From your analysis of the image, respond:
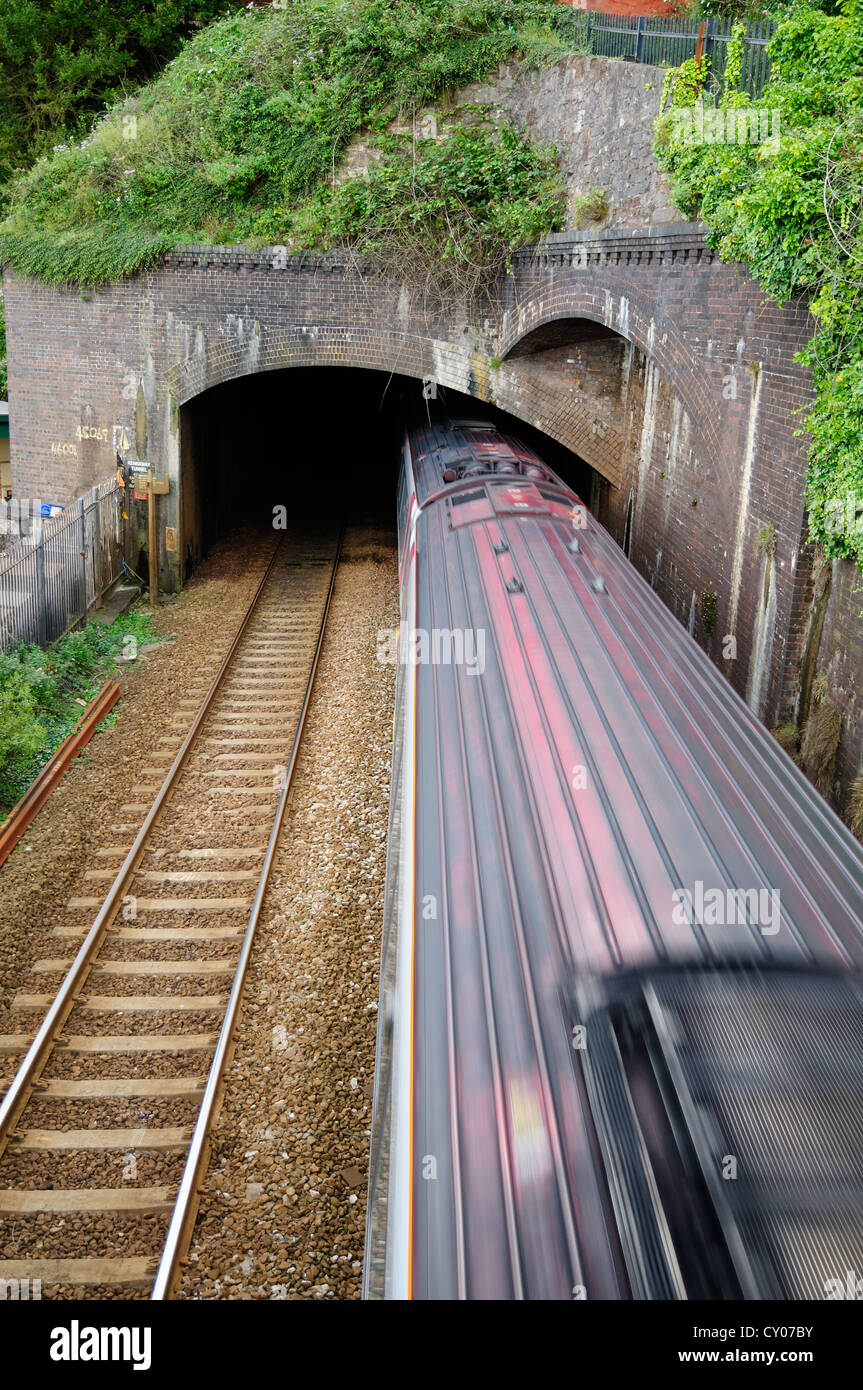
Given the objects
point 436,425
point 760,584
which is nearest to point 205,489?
point 436,425

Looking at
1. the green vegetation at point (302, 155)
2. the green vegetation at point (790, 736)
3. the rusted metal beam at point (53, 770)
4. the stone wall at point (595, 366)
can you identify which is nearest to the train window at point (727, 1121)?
the stone wall at point (595, 366)

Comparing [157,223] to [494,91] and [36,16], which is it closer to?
[494,91]

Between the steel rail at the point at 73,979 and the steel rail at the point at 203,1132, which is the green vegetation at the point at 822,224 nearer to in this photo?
the steel rail at the point at 203,1132

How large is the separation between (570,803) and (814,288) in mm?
4977

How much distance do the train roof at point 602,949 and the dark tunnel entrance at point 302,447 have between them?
32.9ft

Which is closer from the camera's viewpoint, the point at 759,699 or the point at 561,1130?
the point at 561,1130

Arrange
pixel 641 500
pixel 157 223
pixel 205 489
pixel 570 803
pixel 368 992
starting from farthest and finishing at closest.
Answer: pixel 205 489 → pixel 157 223 → pixel 641 500 → pixel 368 992 → pixel 570 803

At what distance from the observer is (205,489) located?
18.5 m

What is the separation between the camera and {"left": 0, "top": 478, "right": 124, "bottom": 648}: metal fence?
12.4 metres

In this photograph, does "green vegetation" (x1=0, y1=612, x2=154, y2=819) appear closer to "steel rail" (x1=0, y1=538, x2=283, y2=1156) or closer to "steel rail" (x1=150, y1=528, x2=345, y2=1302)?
"steel rail" (x1=0, y1=538, x2=283, y2=1156)

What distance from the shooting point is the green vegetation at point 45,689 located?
33.2 ft

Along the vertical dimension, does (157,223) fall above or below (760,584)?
above

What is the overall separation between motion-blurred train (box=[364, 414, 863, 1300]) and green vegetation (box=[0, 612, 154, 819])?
5.16 m

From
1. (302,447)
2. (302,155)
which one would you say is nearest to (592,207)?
(302,155)
